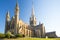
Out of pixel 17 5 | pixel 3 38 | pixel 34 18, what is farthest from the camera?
pixel 34 18

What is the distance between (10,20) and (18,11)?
700 inches

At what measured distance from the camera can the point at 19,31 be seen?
76438 mm

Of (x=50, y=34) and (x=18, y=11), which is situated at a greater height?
(x=18, y=11)

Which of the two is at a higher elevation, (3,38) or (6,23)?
(6,23)

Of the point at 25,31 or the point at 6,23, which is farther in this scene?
the point at 6,23

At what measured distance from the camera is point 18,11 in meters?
80.3

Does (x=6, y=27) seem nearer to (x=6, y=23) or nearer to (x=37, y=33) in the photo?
(x=6, y=23)

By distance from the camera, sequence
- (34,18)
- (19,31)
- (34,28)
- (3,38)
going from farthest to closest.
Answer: (34,18) < (34,28) < (19,31) < (3,38)

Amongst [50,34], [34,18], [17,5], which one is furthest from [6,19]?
[50,34]

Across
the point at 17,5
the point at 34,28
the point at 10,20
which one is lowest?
the point at 34,28

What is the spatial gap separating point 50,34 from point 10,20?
32805 millimetres

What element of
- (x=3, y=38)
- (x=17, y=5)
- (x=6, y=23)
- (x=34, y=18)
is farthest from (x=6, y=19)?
(x=3, y=38)

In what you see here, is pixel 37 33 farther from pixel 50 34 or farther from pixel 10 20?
pixel 10 20

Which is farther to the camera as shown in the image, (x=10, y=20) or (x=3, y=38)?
(x=10, y=20)
